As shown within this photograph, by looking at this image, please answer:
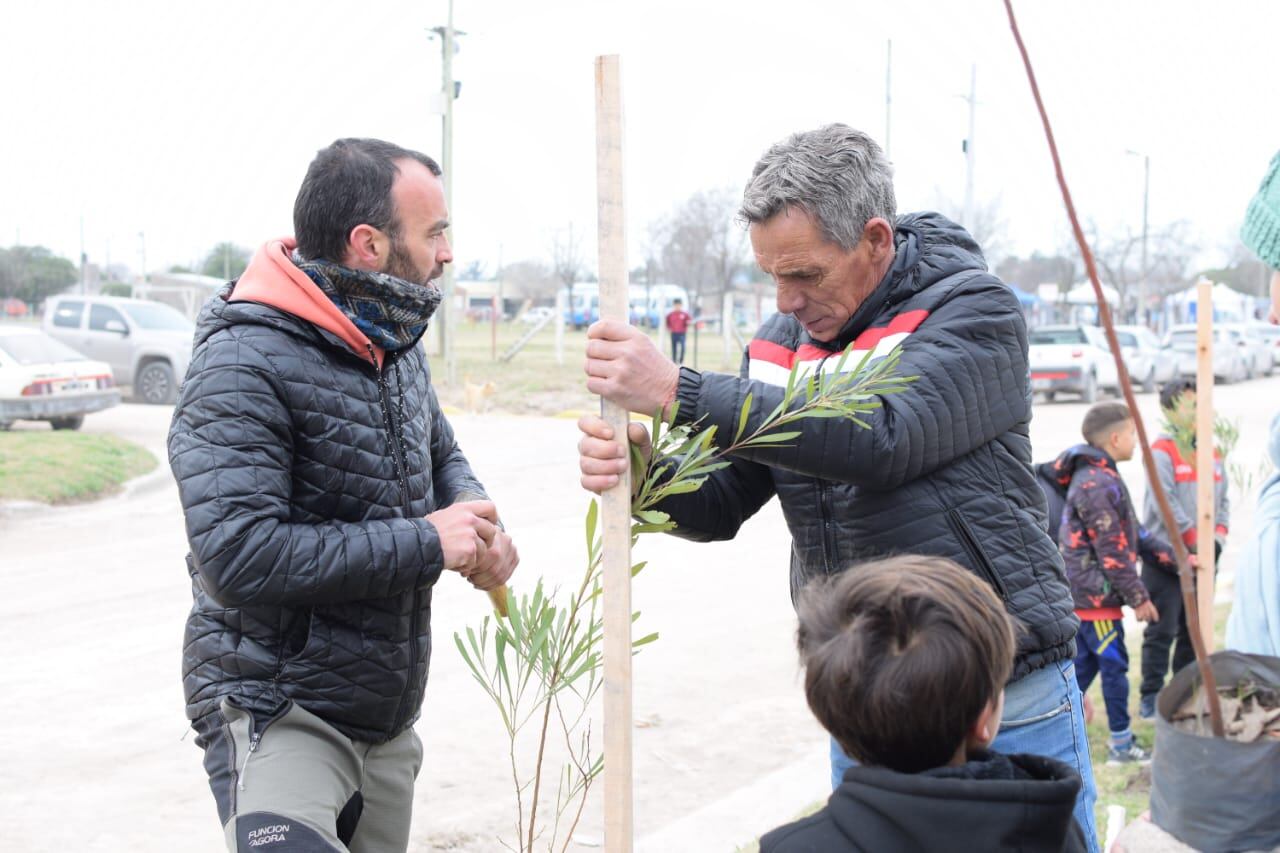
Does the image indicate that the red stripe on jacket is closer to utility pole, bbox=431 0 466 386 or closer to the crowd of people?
the crowd of people

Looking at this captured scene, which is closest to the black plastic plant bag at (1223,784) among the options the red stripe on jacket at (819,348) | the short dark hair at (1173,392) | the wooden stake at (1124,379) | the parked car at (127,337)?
the wooden stake at (1124,379)

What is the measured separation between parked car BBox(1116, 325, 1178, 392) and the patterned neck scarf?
1144 inches

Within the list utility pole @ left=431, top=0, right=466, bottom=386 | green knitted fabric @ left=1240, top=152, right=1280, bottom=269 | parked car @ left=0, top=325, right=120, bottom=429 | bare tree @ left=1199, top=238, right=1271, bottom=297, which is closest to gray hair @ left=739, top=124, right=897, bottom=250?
green knitted fabric @ left=1240, top=152, right=1280, bottom=269

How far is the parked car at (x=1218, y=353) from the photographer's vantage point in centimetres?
3166

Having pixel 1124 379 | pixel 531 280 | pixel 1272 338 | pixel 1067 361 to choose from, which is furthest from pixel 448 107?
pixel 531 280

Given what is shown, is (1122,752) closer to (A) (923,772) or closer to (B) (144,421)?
(A) (923,772)

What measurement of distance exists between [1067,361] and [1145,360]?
5367 millimetres

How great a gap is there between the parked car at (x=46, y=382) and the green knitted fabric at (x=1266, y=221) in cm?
1749

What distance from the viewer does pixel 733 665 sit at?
732cm

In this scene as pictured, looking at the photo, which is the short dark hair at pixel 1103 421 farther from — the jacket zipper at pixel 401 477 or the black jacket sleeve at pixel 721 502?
the jacket zipper at pixel 401 477

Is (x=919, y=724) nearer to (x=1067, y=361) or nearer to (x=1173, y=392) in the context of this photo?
(x=1173, y=392)

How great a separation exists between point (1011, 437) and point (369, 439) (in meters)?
1.41

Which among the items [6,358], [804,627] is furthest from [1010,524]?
[6,358]

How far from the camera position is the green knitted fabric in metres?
2.04
